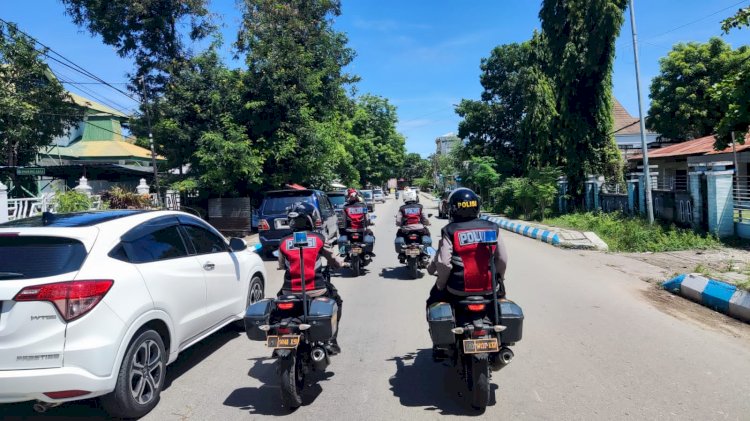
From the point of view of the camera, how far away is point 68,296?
362 centimetres

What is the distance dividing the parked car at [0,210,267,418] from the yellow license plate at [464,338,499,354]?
8.61ft

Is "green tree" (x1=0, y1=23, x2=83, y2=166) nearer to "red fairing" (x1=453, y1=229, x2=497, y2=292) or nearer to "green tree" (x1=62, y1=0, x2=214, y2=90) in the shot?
"green tree" (x1=62, y1=0, x2=214, y2=90)

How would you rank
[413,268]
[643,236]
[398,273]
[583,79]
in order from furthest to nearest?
[583,79] → [643,236] → [398,273] → [413,268]

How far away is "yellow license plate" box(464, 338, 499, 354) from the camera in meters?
3.91

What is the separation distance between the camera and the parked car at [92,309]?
3555 millimetres

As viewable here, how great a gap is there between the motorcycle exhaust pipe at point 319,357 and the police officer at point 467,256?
115 centimetres

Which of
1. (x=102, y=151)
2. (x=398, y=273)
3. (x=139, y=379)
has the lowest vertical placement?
(x=398, y=273)

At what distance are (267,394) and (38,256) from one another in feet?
7.15

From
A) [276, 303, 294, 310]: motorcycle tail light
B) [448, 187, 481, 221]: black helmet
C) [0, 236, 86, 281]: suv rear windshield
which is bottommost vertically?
[276, 303, 294, 310]: motorcycle tail light

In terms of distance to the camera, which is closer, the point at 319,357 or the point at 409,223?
the point at 319,357

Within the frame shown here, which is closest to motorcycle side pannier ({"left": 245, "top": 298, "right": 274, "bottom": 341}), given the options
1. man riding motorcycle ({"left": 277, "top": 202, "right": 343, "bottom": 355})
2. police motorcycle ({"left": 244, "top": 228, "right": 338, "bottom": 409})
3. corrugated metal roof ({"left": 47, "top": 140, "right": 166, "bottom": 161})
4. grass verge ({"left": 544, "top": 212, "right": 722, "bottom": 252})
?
police motorcycle ({"left": 244, "top": 228, "right": 338, "bottom": 409})

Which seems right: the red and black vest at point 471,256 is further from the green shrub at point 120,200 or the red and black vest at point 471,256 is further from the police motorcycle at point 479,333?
the green shrub at point 120,200

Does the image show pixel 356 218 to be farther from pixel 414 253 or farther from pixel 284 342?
pixel 284 342

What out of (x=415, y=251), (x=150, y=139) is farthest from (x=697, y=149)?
(x=150, y=139)
